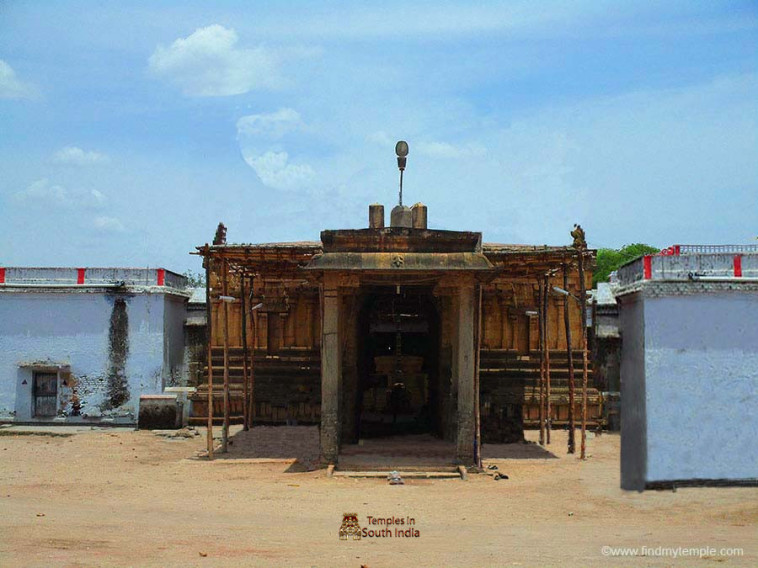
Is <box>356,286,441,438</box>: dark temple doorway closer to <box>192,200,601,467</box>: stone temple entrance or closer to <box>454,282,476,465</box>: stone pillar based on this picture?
<box>192,200,601,467</box>: stone temple entrance

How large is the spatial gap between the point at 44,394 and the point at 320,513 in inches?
597

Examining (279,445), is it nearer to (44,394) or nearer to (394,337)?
(394,337)

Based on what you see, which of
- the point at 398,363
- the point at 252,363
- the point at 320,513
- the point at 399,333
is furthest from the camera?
the point at 398,363

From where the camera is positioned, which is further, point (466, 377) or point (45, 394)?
point (45, 394)

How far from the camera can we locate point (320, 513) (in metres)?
12.0

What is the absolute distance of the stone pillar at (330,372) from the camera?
16047mm

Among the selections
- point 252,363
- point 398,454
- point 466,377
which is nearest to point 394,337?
point 252,363

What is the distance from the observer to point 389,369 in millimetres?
23938

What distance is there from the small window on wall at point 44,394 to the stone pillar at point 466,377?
14029 mm

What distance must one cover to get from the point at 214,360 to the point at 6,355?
20.9 ft

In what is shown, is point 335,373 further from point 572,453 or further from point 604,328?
point 604,328

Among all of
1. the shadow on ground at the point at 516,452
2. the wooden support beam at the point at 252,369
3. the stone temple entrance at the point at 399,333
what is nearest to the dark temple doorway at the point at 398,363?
the stone temple entrance at the point at 399,333

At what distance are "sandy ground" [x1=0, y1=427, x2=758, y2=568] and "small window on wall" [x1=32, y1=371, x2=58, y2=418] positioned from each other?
426 centimetres

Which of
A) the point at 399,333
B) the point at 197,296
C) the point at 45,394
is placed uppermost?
the point at 197,296
